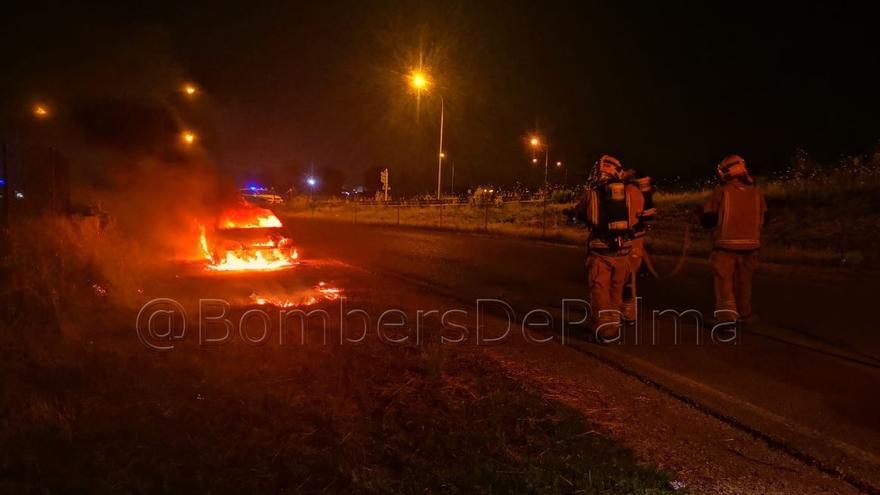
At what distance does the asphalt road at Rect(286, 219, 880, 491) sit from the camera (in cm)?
394

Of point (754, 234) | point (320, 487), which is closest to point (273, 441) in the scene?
point (320, 487)

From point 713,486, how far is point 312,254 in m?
12.3

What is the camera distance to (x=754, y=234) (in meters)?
6.30

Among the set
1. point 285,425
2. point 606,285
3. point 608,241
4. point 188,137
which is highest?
point 188,137

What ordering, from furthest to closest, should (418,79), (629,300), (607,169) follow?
(418,79) < (629,300) < (607,169)

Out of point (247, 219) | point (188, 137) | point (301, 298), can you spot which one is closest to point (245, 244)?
point (247, 219)

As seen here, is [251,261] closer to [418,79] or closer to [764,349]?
[764,349]

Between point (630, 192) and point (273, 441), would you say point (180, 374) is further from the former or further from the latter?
point (630, 192)

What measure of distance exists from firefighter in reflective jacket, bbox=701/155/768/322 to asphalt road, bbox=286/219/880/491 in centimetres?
45

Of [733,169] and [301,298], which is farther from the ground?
[733,169]

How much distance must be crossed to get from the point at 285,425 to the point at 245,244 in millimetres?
7992

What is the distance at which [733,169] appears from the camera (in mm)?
6270

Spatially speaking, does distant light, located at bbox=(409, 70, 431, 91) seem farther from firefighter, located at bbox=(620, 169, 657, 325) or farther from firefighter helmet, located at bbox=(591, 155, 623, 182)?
firefighter helmet, located at bbox=(591, 155, 623, 182)

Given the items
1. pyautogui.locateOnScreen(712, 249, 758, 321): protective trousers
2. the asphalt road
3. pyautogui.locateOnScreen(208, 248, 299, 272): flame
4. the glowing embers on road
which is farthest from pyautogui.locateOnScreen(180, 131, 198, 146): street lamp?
pyautogui.locateOnScreen(712, 249, 758, 321): protective trousers
